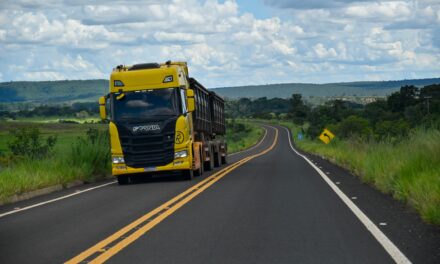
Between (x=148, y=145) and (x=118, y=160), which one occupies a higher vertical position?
(x=148, y=145)

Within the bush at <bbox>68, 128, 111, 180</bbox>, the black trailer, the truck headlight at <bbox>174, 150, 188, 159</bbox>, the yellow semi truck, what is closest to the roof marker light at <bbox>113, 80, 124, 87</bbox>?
the yellow semi truck

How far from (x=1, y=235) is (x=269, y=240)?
13.5 feet

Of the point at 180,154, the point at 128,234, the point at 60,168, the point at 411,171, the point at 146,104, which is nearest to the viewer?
the point at 128,234

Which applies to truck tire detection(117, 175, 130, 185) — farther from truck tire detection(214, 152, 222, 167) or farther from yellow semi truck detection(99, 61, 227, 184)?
truck tire detection(214, 152, 222, 167)

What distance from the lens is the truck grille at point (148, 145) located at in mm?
21484

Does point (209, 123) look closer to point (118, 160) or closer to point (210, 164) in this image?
point (210, 164)

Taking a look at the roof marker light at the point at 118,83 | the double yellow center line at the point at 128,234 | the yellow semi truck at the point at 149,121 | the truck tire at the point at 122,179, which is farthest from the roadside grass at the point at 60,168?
the double yellow center line at the point at 128,234

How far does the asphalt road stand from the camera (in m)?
8.77

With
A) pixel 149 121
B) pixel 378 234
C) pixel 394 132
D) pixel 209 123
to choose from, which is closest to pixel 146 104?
pixel 149 121

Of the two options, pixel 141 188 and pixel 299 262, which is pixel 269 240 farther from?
pixel 141 188

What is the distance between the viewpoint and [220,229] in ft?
35.7

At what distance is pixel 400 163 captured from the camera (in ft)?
56.9

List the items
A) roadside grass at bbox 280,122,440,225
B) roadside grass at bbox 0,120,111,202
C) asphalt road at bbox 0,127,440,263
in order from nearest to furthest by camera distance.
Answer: asphalt road at bbox 0,127,440,263 < roadside grass at bbox 280,122,440,225 < roadside grass at bbox 0,120,111,202

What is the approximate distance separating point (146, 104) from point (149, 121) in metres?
0.60
